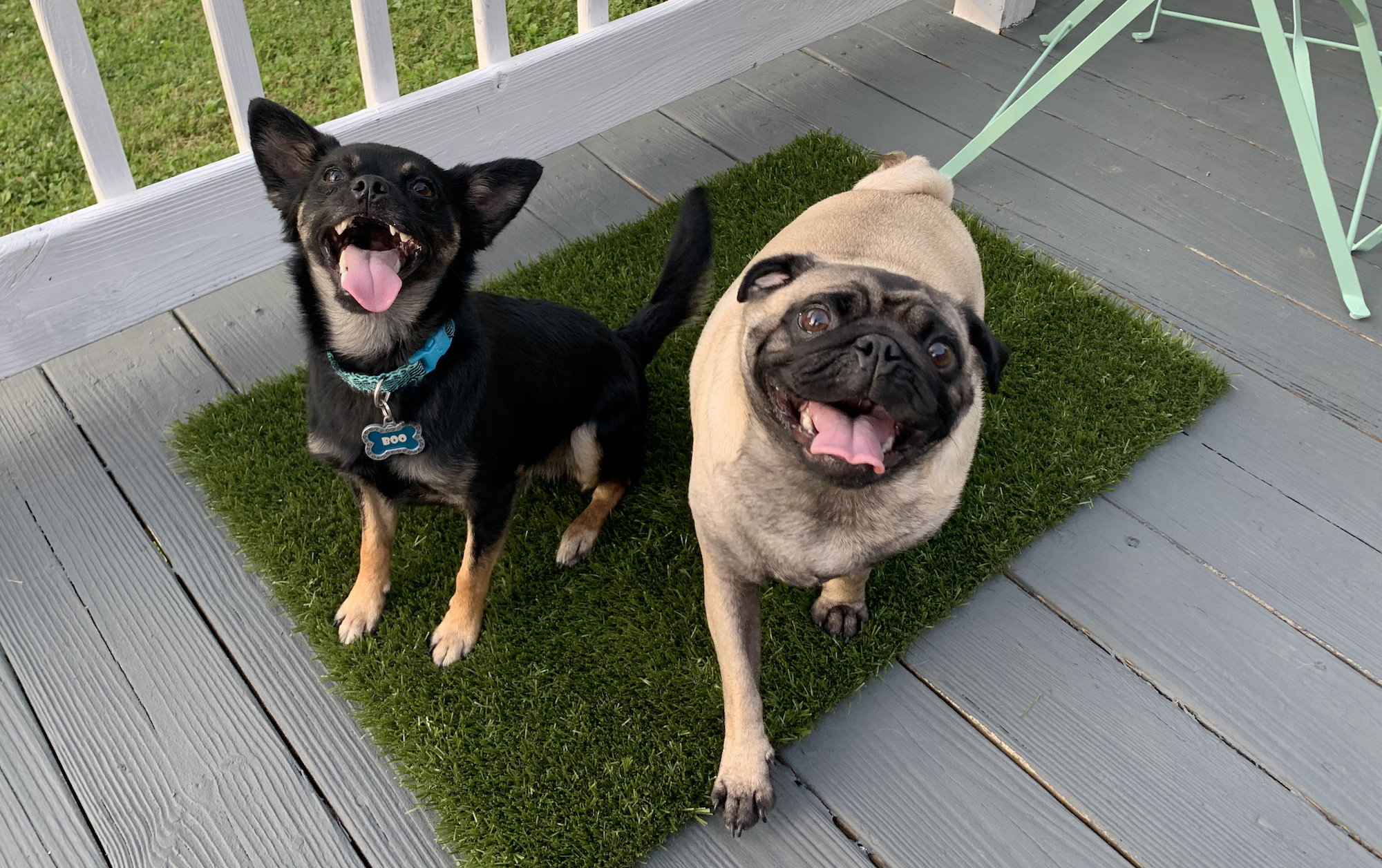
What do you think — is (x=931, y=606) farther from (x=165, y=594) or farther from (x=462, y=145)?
(x=462, y=145)

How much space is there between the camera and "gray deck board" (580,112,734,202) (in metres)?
3.72

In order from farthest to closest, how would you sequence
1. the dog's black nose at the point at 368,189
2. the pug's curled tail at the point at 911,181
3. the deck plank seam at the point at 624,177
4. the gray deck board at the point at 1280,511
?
the deck plank seam at the point at 624,177, the pug's curled tail at the point at 911,181, the gray deck board at the point at 1280,511, the dog's black nose at the point at 368,189

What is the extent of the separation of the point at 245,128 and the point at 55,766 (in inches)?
74.1

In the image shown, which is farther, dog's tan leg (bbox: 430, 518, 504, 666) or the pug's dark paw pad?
the pug's dark paw pad

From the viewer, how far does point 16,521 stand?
8.29ft

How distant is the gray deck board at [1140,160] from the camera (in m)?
3.47

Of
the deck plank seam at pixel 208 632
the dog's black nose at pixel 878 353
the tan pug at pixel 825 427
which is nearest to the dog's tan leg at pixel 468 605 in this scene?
the deck plank seam at pixel 208 632

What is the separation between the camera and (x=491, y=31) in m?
3.31

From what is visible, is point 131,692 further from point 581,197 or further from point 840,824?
point 581,197

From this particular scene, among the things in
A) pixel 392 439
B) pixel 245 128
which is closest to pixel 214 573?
pixel 392 439

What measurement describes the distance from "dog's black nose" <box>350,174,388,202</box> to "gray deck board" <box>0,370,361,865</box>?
1.24 m

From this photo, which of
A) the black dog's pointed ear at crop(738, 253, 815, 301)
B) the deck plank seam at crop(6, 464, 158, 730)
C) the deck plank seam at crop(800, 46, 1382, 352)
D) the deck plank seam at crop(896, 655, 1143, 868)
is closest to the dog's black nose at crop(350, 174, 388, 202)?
the black dog's pointed ear at crop(738, 253, 815, 301)

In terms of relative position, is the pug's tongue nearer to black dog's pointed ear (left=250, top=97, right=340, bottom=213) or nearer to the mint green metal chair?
black dog's pointed ear (left=250, top=97, right=340, bottom=213)

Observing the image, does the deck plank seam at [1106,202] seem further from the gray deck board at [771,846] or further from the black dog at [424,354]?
the gray deck board at [771,846]
